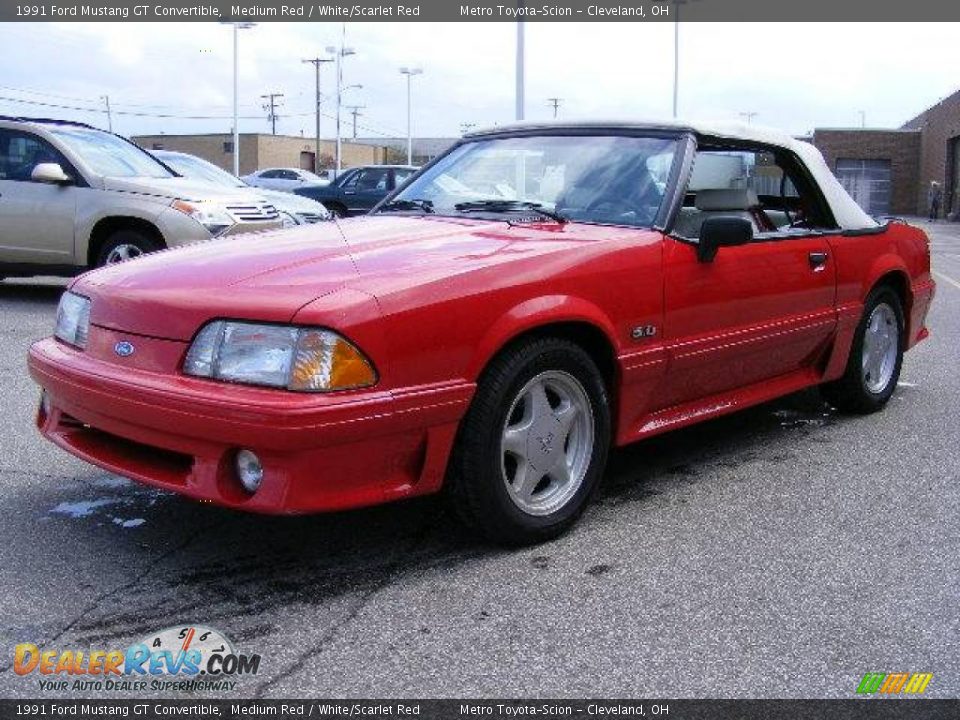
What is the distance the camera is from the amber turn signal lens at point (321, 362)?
9.75ft

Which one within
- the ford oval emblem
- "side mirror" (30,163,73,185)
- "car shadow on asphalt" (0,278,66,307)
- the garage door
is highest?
the garage door

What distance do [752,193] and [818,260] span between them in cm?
44

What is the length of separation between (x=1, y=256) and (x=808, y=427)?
7.44 meters

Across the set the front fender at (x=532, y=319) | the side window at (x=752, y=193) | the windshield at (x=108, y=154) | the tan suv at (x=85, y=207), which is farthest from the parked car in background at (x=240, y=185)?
the front fender at (x=532, y=319)

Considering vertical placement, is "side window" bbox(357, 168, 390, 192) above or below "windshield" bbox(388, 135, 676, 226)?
above

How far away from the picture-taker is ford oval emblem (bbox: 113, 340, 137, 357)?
327cm

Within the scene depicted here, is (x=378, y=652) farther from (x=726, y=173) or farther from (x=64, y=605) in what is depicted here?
(x=726, y=173)

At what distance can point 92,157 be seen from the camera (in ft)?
31.3

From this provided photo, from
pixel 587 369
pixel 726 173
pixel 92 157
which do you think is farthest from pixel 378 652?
pixel 92 157

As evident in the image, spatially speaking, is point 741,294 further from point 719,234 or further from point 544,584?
point 544,584

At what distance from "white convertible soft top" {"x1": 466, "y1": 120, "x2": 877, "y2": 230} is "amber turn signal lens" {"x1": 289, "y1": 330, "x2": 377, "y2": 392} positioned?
6.69 ft

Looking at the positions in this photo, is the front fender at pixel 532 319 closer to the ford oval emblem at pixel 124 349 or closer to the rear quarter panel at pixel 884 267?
the ford oval emblem at pixel 124 349

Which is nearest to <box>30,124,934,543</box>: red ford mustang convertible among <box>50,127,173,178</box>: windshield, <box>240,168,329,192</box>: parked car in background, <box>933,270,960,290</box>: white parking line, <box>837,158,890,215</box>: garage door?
<box>50,127,173,178</box>: windshield

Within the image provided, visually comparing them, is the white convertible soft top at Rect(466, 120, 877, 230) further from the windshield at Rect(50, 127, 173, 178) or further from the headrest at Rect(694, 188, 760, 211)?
the windshield at Rect(50, 127, 173, 178)
